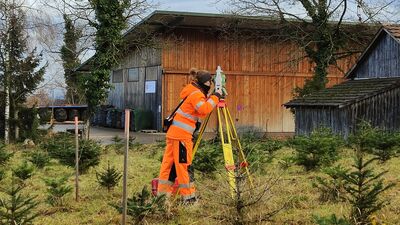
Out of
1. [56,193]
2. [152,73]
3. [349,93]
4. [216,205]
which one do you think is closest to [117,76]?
[152,73]

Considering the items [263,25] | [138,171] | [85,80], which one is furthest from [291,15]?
[138,171]

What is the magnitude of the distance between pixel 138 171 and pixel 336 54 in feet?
59.4

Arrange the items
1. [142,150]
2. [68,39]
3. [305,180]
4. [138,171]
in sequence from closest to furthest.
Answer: [305,180] → [138,171] → [142,150] → [68,39]

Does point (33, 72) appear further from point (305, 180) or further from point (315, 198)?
point (315, 198)

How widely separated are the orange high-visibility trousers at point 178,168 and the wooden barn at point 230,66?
19784mm

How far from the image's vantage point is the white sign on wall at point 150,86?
30.3 meters

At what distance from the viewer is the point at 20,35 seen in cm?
2256

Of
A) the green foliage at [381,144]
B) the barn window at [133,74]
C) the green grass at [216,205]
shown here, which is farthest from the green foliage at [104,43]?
the green foliage at [381,144]

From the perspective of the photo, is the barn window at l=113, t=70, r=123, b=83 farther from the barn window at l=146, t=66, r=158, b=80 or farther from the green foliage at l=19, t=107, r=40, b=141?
the green foliage at l=19, t=107, r=40, b=141

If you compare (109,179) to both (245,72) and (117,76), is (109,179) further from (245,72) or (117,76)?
(117,76)

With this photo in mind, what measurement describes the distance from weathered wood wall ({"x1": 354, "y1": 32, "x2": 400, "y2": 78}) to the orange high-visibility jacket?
16.9m

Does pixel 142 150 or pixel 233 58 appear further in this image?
pixel 233 58

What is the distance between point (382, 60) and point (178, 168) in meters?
18.3

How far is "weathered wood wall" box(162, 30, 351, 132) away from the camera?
1147 inches
